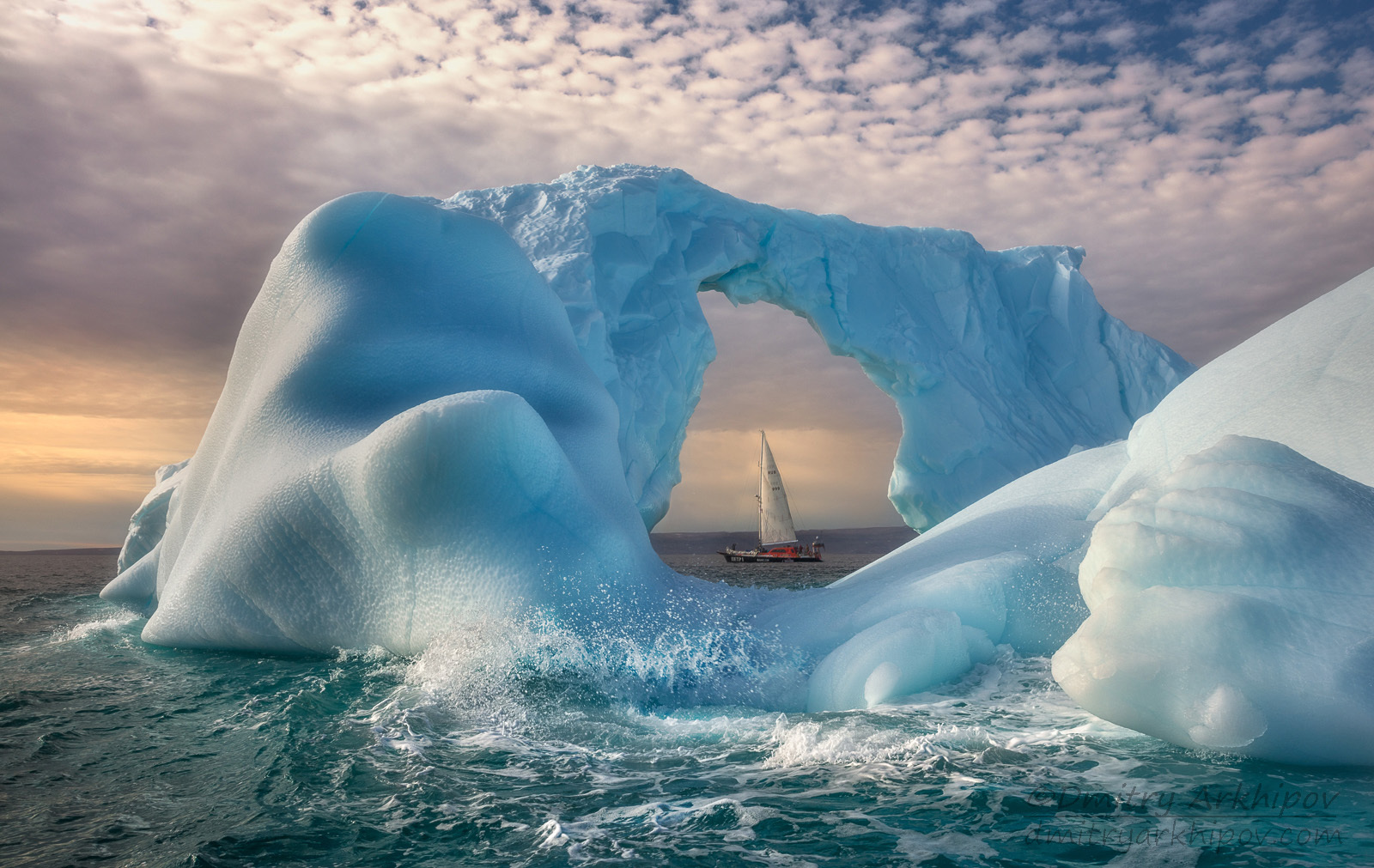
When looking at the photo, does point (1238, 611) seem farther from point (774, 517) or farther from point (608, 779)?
point (774, 517)

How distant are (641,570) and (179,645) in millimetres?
3819

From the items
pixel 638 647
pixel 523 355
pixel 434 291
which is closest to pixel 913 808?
pixel 638 647

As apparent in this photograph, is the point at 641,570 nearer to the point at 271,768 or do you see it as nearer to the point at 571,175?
the point at 271,768

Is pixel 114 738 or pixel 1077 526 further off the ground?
pixel 1077 526

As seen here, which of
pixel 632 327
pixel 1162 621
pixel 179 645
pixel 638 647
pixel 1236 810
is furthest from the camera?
pixel 632 327

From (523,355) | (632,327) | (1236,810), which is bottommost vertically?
(1236,810)

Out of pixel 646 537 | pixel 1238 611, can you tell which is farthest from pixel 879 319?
pixel 1238 611

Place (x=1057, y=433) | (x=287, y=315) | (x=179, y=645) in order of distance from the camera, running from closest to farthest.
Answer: (x=179, y=645), (x=287, y=315), (x=1057, y=433)

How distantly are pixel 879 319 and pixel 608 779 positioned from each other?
37.4 feet

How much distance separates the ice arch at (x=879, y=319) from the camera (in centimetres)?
1155

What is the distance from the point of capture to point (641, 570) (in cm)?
604

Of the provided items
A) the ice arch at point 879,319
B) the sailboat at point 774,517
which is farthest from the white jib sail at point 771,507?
the ice arch at point 879,319

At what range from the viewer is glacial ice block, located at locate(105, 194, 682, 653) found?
205 inches

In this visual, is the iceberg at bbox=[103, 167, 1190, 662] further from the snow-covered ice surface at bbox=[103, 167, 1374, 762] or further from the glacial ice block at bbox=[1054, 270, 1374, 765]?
the glacial ice block at bbox=[1054, 270, 1374, 765]
